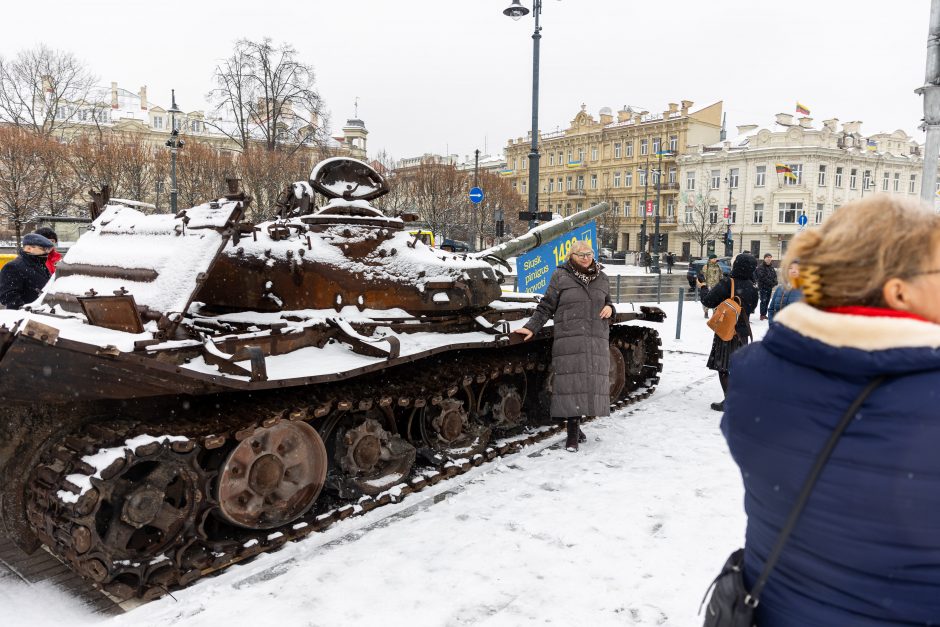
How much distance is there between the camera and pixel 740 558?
6.52 ft

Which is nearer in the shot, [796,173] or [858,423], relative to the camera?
[858,423]

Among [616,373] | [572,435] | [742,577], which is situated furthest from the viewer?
[616,373]

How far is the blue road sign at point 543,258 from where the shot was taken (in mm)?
9898

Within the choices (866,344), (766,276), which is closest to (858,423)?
(866,344)

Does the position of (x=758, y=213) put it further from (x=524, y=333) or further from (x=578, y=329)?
(x=524, y=333)

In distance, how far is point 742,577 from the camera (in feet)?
6.16

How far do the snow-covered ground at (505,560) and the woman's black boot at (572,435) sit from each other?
38 centimetres

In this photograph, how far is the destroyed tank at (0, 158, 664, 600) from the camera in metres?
4.05

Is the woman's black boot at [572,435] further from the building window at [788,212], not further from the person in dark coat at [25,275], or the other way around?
the building window at [788,212]

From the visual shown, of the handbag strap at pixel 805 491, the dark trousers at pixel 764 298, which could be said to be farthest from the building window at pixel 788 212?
the handbag strap at pixel 805 491

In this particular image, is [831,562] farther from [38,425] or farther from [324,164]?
[324,164]

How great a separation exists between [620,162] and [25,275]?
62962 millimetres

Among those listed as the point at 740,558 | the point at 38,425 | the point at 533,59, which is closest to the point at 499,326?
the point at 38,425

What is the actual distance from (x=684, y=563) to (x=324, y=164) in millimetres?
4618
